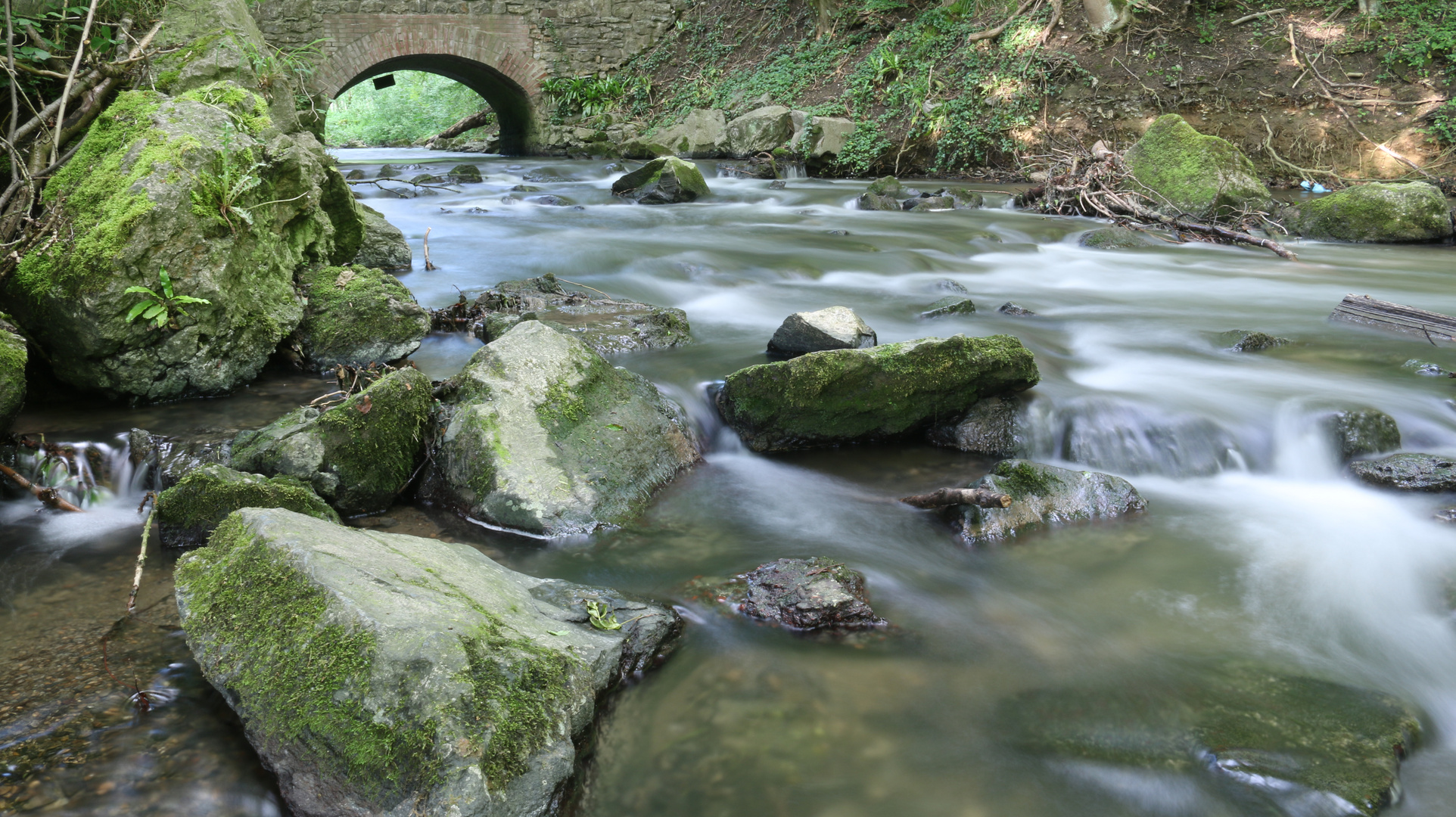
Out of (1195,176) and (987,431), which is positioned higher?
(1195,176)

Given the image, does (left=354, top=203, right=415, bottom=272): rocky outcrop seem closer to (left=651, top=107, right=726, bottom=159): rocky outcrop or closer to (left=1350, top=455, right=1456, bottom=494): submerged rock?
(left=1350, top=455, right=1456, bottom=494): submerged rock

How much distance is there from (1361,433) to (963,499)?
206 cm

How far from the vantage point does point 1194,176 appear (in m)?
9.28

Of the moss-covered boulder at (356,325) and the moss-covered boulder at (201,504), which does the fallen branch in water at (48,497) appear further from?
the moss-covered boulder at (356,325)

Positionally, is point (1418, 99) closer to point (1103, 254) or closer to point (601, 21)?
point (1103, 254)

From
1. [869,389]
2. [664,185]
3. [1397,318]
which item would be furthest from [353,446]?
[664,185]

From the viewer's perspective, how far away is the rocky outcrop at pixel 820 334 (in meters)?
4.59

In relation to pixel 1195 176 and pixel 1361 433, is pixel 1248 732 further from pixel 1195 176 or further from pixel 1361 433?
pixel 1195 176

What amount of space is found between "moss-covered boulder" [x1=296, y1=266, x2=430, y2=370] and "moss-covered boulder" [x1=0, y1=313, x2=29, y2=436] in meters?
1.28

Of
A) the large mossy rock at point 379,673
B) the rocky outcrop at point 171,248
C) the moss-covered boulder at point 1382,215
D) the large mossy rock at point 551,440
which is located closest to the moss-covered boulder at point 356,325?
the rocky outcrop at point 171,248

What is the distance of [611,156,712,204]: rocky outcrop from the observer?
11.1 meters

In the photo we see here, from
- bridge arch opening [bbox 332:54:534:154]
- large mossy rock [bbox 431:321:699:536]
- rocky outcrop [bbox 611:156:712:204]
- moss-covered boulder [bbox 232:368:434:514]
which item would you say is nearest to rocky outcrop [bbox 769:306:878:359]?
large mossy rock [bbox 431:321:699:536]

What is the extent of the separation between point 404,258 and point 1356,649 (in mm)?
6339

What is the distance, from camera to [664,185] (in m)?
11.1
